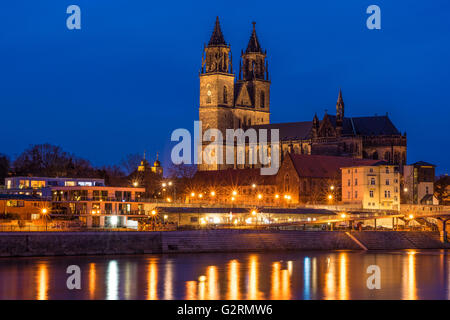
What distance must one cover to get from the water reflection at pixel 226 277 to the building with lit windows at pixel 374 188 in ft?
177

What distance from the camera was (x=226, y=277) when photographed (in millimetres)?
65062

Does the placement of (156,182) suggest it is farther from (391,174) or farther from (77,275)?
(77,275)

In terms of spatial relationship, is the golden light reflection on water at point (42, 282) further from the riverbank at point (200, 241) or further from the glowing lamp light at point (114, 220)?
the glowing lamp light at point (114, 220)

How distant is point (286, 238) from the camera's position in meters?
95.4

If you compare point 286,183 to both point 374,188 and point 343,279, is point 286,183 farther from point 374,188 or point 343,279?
point 343,279

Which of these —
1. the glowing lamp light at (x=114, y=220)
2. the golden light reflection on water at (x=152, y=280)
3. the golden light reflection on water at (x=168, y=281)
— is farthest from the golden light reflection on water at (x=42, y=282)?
the glowing lamp light at (x=114, y=220)

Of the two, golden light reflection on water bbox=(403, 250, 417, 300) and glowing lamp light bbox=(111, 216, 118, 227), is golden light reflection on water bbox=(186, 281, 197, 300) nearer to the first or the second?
golden light reflection on water bbox=(403, 250, 417, 300)

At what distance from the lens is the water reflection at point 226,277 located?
2213 inches

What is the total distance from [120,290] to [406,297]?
18.6 meters

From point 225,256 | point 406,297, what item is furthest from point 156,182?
point 406,297

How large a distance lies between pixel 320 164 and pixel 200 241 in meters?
→ 70.4

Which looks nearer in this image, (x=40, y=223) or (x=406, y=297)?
(x=406, y=297)

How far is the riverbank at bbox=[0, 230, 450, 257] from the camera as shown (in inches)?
3078

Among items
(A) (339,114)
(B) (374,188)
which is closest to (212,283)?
(B) (374,188)
